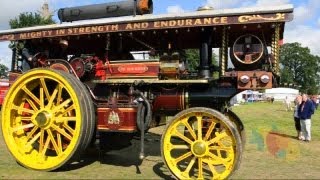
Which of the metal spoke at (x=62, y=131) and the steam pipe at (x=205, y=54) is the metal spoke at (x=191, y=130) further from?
the metal spoke at (x=62, y=131)

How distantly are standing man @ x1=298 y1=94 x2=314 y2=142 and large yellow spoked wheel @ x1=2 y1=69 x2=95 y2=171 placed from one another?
7836 mm

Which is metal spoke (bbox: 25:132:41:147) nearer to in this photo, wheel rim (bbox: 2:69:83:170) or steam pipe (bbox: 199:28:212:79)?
wheel rim (bbox: 2:69:83:170)

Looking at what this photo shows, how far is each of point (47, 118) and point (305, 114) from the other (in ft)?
28.5

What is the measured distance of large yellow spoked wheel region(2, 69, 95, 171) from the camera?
6816mm

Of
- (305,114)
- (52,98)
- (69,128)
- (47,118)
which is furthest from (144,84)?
(305,114)

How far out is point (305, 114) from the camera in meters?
13.2

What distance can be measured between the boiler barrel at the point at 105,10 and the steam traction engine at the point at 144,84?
17 mm

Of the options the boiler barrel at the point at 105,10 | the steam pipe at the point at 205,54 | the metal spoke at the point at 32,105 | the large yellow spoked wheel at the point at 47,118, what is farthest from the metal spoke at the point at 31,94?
the steam pipe at the point at 205,54

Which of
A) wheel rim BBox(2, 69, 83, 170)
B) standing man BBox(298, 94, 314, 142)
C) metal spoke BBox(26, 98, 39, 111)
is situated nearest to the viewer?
wheel rim BBox(2, 69, 83, 170)

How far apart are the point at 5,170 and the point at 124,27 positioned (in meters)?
3.01

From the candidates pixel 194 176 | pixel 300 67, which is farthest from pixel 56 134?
pixel 300 67

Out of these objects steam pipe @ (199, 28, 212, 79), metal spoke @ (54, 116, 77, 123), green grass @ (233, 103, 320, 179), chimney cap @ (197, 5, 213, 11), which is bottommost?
green grass @ (233, 103, 320, 179)

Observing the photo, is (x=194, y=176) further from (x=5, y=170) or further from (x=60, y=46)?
(x=60, y=46)

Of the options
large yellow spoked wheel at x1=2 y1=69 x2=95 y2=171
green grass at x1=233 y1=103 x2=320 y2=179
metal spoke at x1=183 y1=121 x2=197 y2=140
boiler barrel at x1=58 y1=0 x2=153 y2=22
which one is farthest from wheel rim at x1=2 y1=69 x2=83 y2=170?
green grass at x1=233 y1=103 x2=320 y2=179
